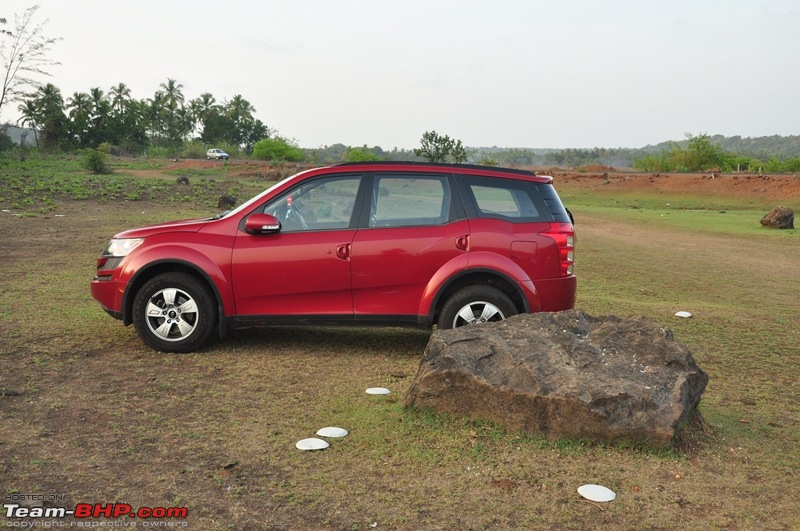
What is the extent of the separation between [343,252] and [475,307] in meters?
1.22

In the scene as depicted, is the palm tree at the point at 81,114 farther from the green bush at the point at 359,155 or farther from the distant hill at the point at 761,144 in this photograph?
the distant hill at the point at 761,144

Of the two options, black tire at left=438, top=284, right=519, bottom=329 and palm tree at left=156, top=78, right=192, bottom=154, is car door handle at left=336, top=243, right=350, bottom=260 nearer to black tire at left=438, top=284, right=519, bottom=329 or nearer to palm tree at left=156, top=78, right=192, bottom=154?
black tire at left=438, top=284, right=519, bottom=329

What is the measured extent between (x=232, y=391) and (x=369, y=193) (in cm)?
219

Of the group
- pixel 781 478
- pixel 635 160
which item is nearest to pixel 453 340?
pixel 781 478

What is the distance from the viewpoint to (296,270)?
7.08 metres

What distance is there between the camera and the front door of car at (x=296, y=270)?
7074 mm

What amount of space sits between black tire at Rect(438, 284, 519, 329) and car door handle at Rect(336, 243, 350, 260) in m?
0.94

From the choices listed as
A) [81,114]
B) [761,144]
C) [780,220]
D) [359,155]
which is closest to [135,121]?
[81,114]

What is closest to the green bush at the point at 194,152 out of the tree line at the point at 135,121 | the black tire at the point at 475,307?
the tree line at the point at 135,121

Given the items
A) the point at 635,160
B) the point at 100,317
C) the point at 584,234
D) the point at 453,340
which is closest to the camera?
the point at 453,340

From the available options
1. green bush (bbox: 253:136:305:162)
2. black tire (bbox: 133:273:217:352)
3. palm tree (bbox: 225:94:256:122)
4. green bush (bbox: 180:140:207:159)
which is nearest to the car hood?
black tire (bbox: 133:273:217:352)

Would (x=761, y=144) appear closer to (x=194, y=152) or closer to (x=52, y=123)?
(x=194, y=152)

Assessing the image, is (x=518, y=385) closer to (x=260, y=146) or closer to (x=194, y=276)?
(x=194, y=276)

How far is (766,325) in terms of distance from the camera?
9352 mm
